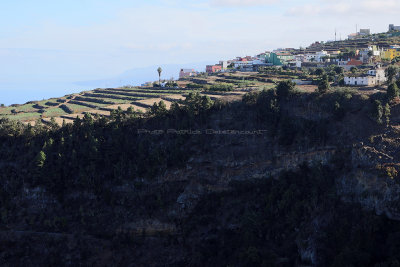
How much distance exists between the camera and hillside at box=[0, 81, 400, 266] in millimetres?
29500

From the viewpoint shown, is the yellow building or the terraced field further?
the yellow building

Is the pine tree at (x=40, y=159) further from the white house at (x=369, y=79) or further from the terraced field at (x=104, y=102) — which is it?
the white house at (x=369, y=79)

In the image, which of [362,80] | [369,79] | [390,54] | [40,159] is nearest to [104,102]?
[40,159]

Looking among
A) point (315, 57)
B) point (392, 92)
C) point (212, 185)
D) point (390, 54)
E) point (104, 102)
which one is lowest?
point (212, 185)

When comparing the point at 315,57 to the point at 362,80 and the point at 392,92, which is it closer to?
the point at 362,80

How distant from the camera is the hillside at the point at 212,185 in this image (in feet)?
96.8

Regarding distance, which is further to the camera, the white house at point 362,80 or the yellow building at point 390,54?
the yellow building at point 390,54

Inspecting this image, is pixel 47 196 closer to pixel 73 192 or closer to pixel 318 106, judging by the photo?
pixel 73 192

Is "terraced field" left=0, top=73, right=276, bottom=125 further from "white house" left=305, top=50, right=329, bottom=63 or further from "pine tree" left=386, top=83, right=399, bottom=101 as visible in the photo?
"pine tree" left=386, top=83, right=399, bottom=101

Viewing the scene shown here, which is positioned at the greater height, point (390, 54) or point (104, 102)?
point (390, 54)

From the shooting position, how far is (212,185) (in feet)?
126

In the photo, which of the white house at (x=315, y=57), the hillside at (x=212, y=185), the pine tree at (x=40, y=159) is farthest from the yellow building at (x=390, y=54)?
the pine tree at (x=40, y=159)

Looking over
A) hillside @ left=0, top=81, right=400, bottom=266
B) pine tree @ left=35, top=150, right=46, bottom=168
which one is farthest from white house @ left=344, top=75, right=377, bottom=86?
pine tree @ left=35, top=150, right=46, bottom=168

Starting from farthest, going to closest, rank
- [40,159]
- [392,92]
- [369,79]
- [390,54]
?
1. [390,54]
2. [369,79]
3. [40,159]
4. [392,92]
